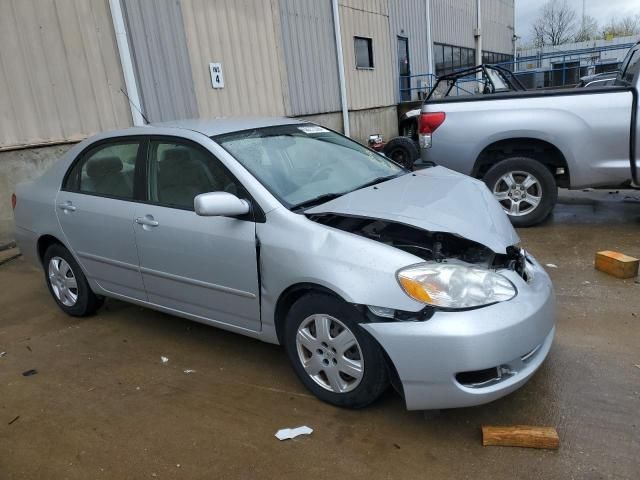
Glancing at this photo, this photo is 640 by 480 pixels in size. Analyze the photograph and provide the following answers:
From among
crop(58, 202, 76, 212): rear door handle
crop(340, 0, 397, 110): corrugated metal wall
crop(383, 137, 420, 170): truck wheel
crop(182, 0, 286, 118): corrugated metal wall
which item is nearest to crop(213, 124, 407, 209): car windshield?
crop(58, 202, 76, 212): rear door handle

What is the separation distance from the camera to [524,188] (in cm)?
590

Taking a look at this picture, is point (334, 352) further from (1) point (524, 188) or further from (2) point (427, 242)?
(1) point (524, 188)

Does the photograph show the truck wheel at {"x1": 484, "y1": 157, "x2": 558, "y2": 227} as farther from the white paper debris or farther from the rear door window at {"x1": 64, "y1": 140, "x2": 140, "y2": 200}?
the white paper debris

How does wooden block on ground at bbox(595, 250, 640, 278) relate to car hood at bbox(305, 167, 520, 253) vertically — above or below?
below

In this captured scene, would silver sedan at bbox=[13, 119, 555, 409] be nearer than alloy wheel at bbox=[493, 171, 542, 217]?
Yes

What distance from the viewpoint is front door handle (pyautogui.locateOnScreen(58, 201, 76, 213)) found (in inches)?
157

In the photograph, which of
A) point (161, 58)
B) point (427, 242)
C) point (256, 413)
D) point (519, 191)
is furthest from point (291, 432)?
point (161, 58)

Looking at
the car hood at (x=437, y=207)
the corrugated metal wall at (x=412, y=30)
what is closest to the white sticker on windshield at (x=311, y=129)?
the car hood at (x=437, y=207)

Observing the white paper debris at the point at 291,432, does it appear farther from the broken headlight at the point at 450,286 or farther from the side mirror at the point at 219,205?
the side mirror at the point at 219,205

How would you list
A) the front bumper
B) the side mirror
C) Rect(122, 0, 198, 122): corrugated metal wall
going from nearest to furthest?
the front bumper < the side mirror < Rect(122, 0, 198, 122): corrugated metal wall

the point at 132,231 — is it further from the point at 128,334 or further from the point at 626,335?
the point at 626,335

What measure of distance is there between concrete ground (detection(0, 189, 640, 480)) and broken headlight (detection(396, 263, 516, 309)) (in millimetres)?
693

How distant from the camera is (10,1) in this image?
6457 millimetres

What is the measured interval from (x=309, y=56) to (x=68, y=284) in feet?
29.8
